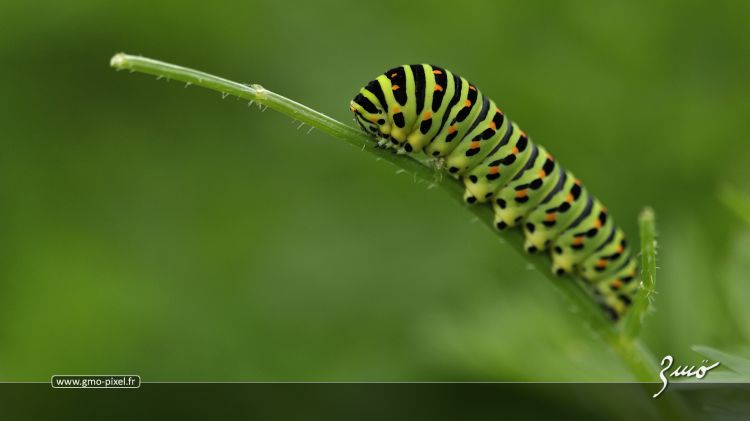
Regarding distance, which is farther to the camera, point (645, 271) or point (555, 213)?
point (555, 213)

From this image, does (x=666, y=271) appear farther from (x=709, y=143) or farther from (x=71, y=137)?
(x=71, y=137)

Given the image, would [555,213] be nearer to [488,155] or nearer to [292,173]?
[488,155]
